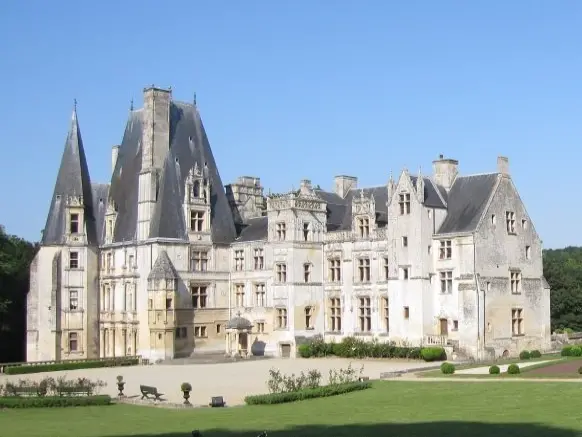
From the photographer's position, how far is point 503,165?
51750mm

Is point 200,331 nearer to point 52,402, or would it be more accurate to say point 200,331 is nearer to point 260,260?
point 260,260

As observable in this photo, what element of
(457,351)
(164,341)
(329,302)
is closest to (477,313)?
(457,351)

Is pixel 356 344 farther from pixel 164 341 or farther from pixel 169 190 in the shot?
pixel 169 190

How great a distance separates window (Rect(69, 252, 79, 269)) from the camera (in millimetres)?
59562

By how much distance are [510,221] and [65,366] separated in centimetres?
2659

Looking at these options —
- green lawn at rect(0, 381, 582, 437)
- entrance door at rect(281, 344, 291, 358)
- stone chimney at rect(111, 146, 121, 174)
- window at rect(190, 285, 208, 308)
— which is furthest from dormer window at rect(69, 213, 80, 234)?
green lawn at rect(0, 381, 582, 437)

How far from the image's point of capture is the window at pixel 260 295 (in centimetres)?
5750

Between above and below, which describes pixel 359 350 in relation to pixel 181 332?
below

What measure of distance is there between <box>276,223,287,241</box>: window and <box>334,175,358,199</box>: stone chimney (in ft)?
19.9

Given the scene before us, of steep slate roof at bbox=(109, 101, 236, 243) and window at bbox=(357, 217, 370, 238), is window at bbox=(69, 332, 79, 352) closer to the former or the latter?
steep slate roof at bbox=(109, 101, 236, 243)

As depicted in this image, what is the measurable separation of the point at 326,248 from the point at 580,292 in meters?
26.1

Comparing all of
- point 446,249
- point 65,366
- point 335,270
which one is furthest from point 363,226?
point 65,366

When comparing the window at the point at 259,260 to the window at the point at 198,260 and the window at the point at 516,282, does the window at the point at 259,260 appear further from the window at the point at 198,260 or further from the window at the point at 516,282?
the window at the point at 516,282

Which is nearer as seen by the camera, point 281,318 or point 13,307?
point 281,318
